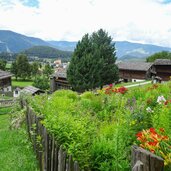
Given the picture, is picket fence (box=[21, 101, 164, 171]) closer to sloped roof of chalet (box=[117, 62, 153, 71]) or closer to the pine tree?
the pine tree

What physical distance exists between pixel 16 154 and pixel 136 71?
54.0 meters

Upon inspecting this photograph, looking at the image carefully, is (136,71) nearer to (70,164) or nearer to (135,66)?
(135,66)

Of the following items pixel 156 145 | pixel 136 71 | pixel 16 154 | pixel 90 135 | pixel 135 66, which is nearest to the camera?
pixel 156 145

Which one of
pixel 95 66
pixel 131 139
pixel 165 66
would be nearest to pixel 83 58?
pixel 95 66

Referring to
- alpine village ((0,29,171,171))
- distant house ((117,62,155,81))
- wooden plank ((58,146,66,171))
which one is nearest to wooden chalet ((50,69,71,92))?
distant house ((117,62,155,81))

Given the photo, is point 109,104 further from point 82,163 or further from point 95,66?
point 95,66

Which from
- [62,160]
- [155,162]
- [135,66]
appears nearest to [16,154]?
[62,160]

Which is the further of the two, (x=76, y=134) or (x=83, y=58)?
(x=83, y=58)

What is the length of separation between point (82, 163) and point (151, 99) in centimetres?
444

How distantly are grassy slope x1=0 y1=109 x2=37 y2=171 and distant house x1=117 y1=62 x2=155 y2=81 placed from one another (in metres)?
50.5

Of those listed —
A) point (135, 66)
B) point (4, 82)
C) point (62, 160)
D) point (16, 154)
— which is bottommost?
point (4, 82)

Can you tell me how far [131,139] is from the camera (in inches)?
182

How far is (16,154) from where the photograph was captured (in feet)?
20.8

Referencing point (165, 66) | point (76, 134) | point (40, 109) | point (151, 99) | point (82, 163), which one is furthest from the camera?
point (165, 66)
